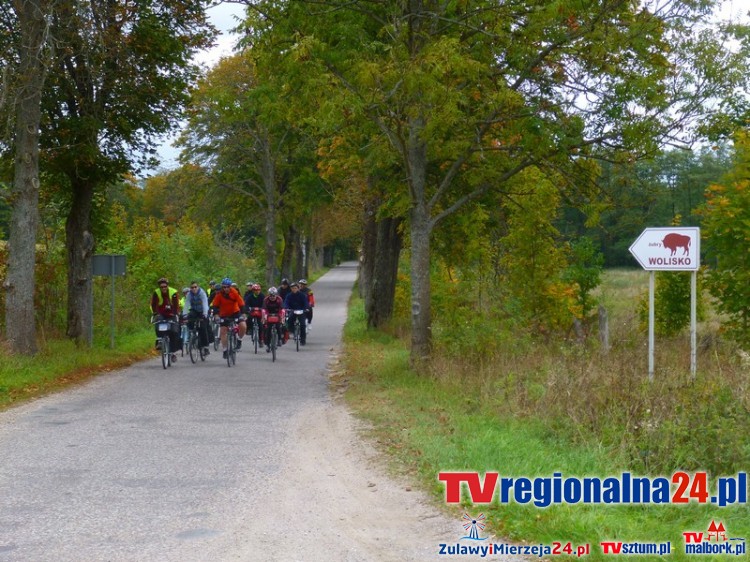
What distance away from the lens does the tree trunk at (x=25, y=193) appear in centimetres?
1747

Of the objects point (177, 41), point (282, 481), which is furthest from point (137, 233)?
point (282, 481)

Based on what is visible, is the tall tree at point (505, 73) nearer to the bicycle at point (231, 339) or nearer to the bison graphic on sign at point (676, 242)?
the bison graphic on sign at point (676, 242)

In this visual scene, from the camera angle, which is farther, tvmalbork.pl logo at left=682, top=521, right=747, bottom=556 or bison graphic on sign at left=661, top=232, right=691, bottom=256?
bison graphic on sign at left=661, top=232, right=691, bottom=256

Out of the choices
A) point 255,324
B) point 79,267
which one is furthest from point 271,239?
point 79,267

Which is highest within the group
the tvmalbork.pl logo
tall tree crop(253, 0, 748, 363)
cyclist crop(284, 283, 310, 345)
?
tall tree crop(253, 0, 748, 363)

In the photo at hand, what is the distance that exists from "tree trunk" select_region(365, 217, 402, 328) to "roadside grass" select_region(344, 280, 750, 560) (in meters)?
12.9

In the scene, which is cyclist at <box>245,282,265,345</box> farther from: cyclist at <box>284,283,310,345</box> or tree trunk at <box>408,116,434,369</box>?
tree trunk at <box>408,116,434,369</box>

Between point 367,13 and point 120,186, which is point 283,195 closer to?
point 120,186

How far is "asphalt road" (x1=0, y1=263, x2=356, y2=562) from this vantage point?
6.72 meters

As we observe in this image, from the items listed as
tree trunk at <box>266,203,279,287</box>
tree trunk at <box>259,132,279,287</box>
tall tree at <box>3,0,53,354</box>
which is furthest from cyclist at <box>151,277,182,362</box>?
tree trunk at <box>266,203,279,287</box>

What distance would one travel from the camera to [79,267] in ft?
71.6

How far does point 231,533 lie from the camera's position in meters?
6.86

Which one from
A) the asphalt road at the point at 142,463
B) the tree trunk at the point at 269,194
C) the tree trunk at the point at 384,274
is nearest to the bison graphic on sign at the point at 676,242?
the asphalt road at the point at 142,463

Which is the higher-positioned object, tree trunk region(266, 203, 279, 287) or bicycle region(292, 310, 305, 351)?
tree trunk region(266, 203, 279, 287)
